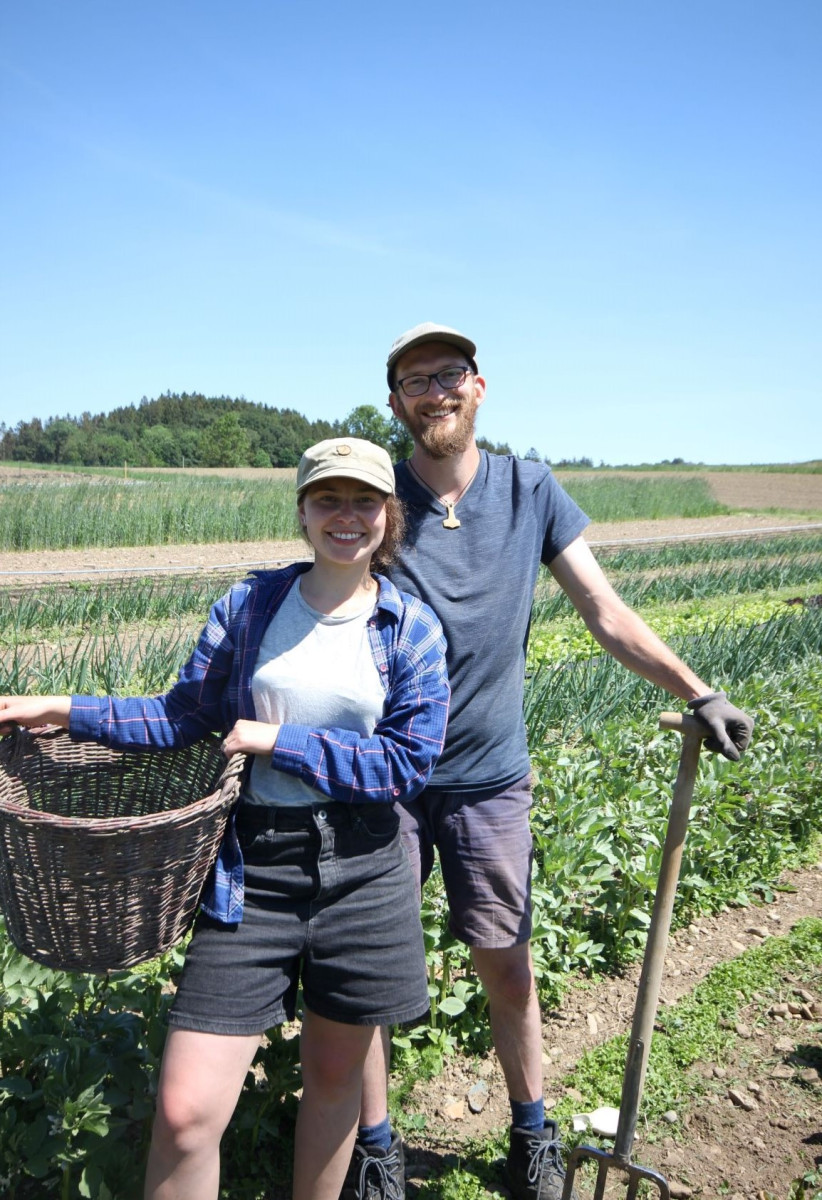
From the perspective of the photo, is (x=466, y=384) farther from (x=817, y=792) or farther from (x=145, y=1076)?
(x=817, y=792)

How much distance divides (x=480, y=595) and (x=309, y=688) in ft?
1.75

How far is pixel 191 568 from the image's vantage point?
1218 cm

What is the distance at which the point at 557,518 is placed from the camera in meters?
2.22

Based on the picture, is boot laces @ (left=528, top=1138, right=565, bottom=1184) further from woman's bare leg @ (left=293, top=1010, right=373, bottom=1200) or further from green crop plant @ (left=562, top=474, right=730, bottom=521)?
green crop plant @ (left=562, top=474, right=730, bottom=521)

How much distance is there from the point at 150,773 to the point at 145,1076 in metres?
0.61

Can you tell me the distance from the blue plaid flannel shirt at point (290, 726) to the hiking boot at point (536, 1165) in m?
1.05

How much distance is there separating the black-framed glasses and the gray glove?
0.86 meters

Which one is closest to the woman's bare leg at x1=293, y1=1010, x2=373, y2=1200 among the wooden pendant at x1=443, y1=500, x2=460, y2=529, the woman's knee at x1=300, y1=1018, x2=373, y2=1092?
the woman's knee at x1=300, y1=1018, x2=373, y2=1092

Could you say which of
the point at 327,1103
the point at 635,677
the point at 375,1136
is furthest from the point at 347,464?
the point at 635,677

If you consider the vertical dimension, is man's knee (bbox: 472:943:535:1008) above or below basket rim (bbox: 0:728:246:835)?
below

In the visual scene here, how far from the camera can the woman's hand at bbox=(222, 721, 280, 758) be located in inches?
63.4

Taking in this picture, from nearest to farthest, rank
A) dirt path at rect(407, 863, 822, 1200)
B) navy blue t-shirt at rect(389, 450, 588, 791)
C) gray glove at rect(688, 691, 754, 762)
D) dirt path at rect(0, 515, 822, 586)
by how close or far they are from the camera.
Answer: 1. gray glove at rect(688, 691, 754, 762)
2. navy blue t-shirt at rect(389, 450, 588, 791)
3. dirt path at rect(407, 863, 822, 1200)
4. dirt path at rect(0, 515, 822, 586)

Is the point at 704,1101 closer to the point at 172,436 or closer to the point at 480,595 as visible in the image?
the point at 480,595

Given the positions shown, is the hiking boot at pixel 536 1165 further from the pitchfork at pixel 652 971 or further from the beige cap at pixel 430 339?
the beige cap at pixel 430 339
